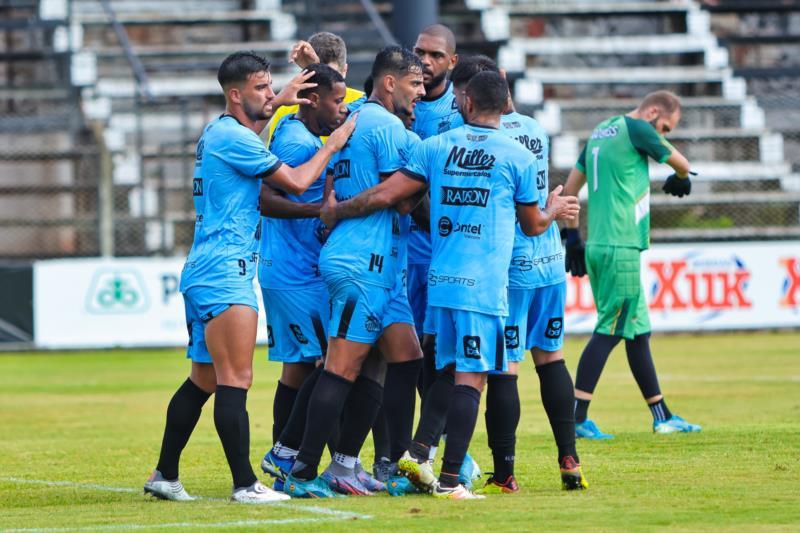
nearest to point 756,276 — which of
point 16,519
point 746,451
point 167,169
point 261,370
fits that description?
point 261,370

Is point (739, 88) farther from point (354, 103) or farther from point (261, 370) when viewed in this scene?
point (354, 103)

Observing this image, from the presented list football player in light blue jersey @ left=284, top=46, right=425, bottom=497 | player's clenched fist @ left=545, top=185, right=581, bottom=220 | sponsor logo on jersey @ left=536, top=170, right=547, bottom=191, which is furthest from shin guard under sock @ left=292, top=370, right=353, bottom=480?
sponsor logo on jersey @ left=536, top=170, right=547, bottom=191

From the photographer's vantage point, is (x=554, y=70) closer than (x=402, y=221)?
No

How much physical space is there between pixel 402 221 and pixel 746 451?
2.78 m

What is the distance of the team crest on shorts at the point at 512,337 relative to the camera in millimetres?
7156

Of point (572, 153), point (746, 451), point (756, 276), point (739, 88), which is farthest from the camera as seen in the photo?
point (739, 88)

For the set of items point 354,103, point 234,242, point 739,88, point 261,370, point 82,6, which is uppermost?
point 82,6

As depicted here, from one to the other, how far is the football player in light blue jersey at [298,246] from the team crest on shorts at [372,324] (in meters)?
0.54

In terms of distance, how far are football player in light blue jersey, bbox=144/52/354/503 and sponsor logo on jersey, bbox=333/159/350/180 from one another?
0.17m

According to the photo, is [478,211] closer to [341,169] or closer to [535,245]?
[535,245]

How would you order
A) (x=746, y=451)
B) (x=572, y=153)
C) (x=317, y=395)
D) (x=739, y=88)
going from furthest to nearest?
1. (x=739, y=88)
2. (x=572, y=153)
3. (x=746, y=451)
4. (x=317, y=395)

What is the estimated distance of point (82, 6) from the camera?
27.3 metres

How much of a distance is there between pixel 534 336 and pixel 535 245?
49 cm

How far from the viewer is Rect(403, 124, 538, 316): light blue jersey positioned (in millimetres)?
6805
